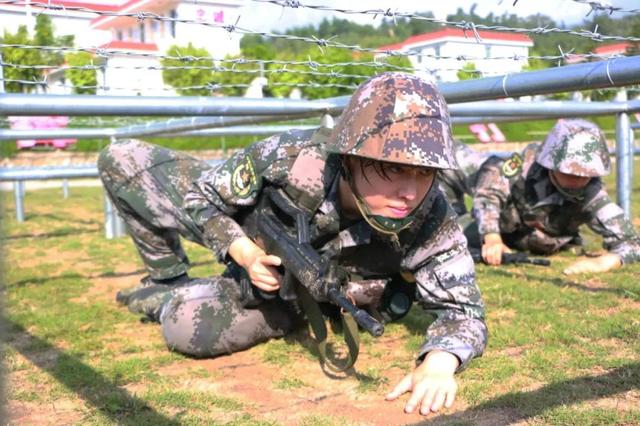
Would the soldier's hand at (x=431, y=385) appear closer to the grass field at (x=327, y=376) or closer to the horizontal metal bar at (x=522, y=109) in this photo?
the grass field at (x=327, y=376)

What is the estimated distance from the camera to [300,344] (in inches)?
124

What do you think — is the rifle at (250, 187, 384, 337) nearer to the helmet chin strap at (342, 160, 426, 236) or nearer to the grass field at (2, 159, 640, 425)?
the helmet chin strap at (342, 160, 426, 236)

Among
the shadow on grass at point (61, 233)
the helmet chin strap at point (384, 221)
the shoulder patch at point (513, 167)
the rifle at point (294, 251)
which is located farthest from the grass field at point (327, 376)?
the shadow on grass at point (61, 233)

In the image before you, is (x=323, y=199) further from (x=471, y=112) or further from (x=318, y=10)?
(x=471, y=112)

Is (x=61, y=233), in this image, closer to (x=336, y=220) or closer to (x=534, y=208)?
(x=534, y=208)

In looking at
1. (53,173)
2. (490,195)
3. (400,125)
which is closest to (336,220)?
(400,125)

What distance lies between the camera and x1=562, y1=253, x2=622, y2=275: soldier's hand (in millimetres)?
4367

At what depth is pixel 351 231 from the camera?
2676 millimetres

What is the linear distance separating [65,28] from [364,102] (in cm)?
443

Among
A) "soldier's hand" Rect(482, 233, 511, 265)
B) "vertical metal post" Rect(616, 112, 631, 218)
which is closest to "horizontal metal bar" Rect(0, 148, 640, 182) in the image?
"vertical metal post" Rect(616, 112, 631, 218)

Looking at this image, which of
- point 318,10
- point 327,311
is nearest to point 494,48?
point 318,10

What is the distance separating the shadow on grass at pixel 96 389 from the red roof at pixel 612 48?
2509 mm

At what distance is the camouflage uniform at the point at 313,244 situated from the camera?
2398mm

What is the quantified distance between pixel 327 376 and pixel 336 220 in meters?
0.58
